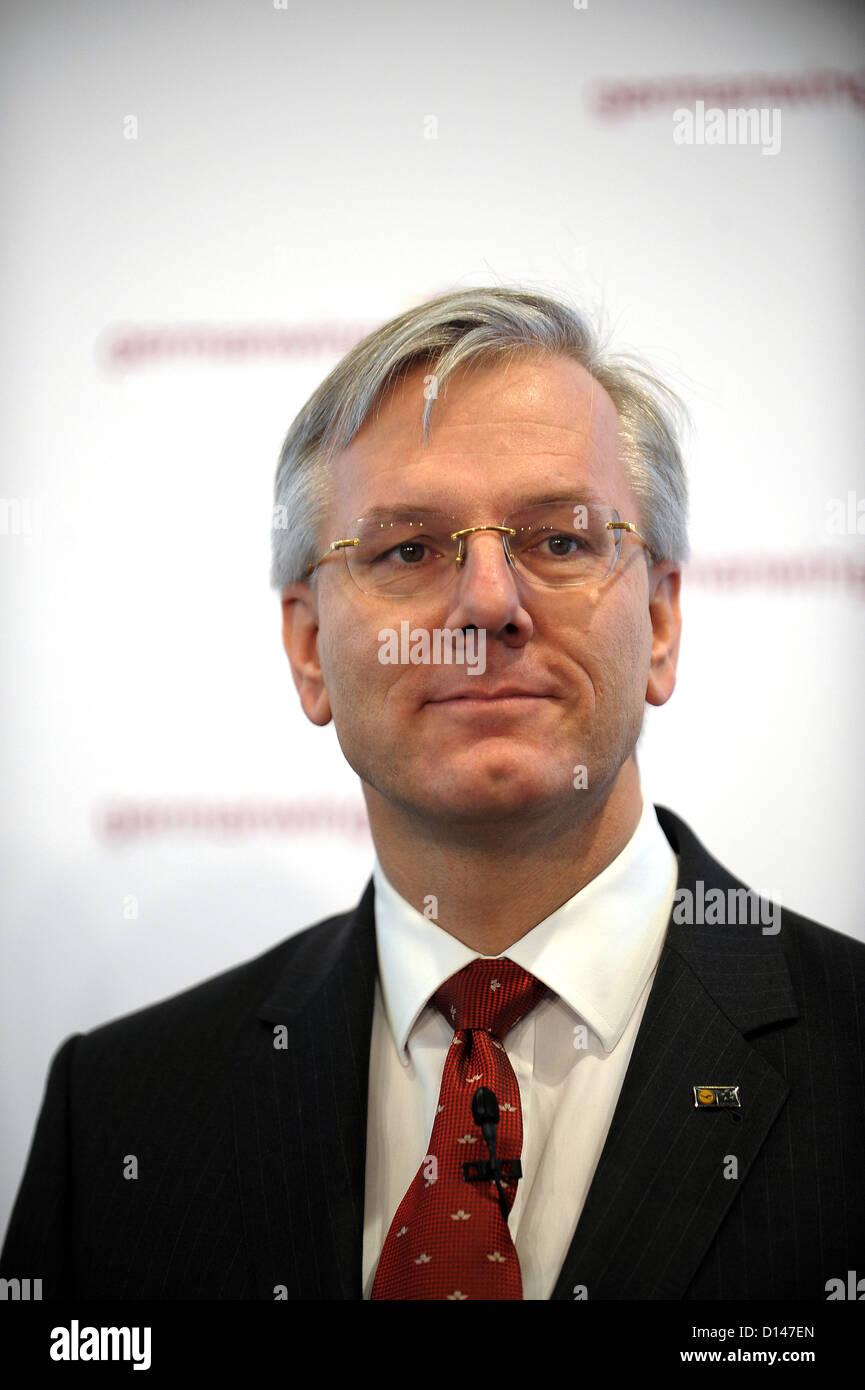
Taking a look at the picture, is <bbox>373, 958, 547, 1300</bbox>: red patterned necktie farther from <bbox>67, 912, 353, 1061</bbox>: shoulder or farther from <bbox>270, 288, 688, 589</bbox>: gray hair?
<bbox>270, 288, 688, 589</bbox>: gray hair

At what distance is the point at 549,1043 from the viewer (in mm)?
1767

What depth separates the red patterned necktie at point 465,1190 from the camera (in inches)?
62.6

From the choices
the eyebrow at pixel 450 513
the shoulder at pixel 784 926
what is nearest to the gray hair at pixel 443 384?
the eyebrow at pixel 450 513

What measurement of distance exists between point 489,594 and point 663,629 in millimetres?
469

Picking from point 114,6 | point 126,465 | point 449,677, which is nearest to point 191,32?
point 114,6

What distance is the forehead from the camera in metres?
1.81

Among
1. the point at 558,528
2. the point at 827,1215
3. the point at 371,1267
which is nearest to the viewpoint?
the point at 827,1215

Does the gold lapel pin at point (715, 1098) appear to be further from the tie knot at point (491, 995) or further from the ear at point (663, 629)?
the ear at point (663, 629)

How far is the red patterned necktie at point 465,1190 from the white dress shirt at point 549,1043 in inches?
2.1

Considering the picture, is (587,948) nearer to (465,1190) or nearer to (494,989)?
(494,989)

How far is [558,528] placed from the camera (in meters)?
1.83

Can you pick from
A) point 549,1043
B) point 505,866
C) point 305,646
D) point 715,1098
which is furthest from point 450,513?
point 715,1098

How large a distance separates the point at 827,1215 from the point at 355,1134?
2.28 ft
